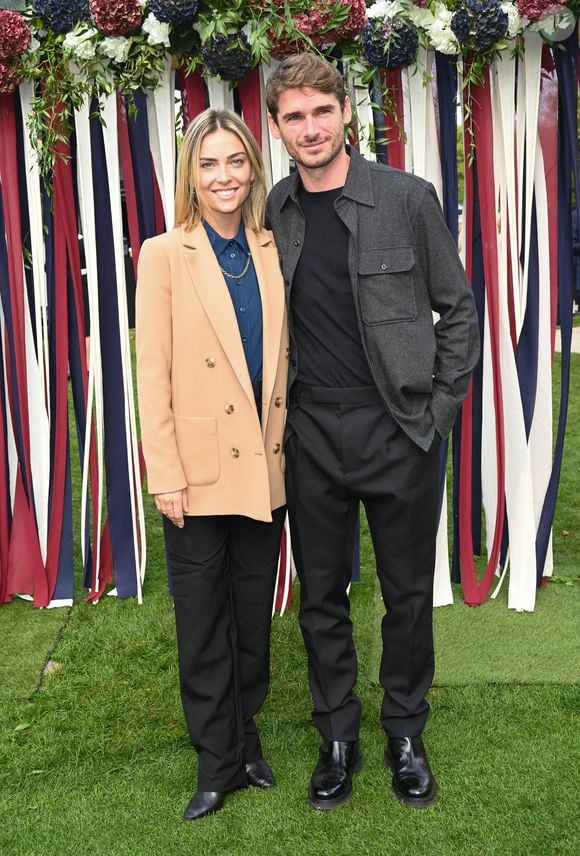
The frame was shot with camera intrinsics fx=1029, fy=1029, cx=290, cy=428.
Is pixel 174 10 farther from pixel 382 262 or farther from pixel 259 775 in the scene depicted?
pixel 259 775

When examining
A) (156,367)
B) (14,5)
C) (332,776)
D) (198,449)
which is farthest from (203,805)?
(14,5)

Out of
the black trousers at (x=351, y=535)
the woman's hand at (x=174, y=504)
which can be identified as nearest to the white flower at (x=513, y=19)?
the black trousers at (x=351, y=535)

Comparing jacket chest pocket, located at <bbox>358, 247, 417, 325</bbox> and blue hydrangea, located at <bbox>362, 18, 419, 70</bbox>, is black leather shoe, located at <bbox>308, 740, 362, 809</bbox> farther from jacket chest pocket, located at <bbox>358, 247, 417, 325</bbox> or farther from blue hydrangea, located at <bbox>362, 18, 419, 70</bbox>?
blue hydrangea, located at <bbox>362, 18, 419, 70</bbox>

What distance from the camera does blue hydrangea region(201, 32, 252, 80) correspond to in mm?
3594

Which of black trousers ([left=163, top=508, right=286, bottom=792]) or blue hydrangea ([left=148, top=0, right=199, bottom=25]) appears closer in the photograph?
black trousers ([left=163, top=508, right=286, bottom=792])

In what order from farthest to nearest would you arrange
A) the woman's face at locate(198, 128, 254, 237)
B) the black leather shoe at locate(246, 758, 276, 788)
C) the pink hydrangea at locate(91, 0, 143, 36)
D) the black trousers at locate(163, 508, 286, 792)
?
the pink hydrangea at locate(91, 0, 143, 36)
the black leather shoe at locate(246, 758, 276, 788)
the black trousers at locate(163, 508, 286, 792)
the woman's face at locate(198, 128, 254, 237)

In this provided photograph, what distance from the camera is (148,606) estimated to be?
171 inches

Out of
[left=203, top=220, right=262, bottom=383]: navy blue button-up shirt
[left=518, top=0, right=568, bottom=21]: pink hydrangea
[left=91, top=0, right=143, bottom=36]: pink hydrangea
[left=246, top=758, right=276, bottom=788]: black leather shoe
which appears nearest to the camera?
[left=203, top=220, right=262, bottom=383]: navy blue button-up shirt

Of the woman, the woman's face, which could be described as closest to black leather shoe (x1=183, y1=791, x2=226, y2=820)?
the woman

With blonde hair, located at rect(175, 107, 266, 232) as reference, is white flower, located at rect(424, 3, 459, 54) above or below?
above

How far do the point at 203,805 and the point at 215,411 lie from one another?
1124mm

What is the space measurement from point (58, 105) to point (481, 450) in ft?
7.12

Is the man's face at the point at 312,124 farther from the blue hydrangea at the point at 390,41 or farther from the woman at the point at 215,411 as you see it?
the blue hydrangea at the point at 390,41

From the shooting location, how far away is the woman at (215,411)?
266 centimetres
